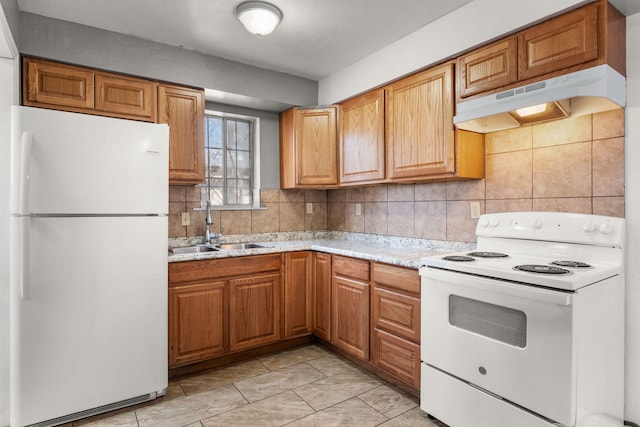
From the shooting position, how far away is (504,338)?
5.29 feet

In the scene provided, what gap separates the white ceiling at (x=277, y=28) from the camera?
214 cm

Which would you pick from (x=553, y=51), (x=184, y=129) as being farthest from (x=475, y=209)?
(x=184, y=129)

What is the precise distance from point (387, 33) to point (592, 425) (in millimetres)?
2440

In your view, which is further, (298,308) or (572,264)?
(298,308)

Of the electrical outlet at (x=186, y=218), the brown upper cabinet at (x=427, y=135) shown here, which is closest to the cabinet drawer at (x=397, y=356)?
the brown upper cabinet at (x=427, y=135)

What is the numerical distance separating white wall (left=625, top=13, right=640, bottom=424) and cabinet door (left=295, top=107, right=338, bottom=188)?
198 centimetres

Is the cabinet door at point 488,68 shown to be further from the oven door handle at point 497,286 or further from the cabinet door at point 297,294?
the cabinet door at point 297,294

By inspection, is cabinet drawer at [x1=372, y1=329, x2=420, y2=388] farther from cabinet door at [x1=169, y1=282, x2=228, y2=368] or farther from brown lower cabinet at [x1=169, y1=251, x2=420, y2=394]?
cabinet door at [x1=169, y1=282, x2=228, y2=368]

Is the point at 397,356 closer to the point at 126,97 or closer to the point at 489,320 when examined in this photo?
the point at 489,320

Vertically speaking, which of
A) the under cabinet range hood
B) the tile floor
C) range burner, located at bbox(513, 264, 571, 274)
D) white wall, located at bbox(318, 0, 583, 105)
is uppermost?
white wall, located at bbox(318, 0, 583, 105)

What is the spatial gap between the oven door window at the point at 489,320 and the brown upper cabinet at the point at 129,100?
203 centimetres

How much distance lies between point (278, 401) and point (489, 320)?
1330mm

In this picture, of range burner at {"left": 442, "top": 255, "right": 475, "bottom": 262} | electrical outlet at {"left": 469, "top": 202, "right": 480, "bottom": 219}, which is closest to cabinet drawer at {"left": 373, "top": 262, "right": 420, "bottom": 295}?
range burner at {"left": 442, "top": 255, "right": 475, "bottom": 262}

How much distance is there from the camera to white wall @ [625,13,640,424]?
5.78 feet
